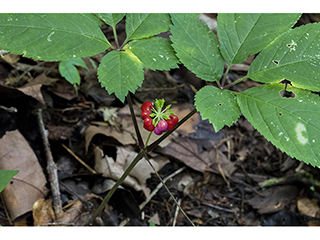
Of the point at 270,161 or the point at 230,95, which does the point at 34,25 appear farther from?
the point at 270,161

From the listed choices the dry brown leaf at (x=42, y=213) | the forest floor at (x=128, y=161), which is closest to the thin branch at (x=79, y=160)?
the forest floor at (x=128, y=161)

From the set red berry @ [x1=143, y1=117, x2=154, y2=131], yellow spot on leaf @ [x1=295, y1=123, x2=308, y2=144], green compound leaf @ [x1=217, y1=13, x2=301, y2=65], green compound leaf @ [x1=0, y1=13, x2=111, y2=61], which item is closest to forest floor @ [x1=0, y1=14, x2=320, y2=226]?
green compound leaf @ [x1=0, y1=13, x2=111, y2=61]

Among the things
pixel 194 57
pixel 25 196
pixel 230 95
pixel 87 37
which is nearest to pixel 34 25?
pixel 87 37

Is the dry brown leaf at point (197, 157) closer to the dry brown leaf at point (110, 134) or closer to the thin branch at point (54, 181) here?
the dry brown leaf at point (110, 134)

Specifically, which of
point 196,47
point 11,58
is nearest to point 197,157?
point 196,47

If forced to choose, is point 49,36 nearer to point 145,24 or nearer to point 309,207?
point 145,24
